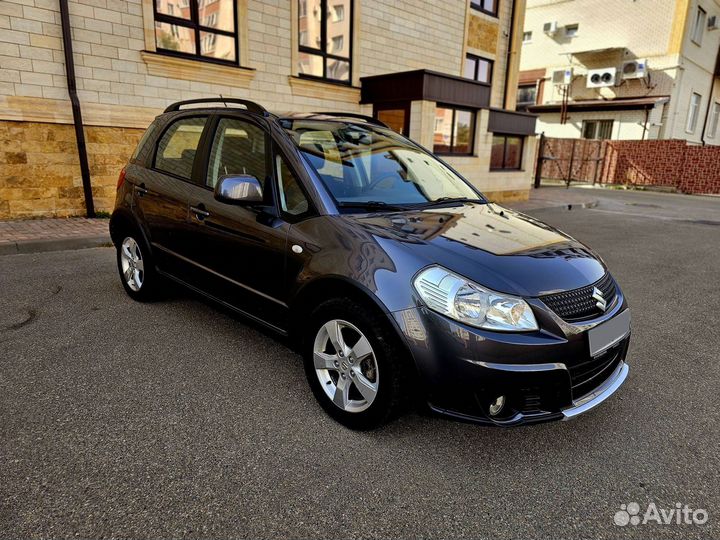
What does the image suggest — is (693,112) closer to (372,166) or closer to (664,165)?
(664,165)

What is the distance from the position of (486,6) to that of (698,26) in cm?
1660

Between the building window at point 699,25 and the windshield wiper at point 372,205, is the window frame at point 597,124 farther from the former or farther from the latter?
the windshield wiper at point 372,205

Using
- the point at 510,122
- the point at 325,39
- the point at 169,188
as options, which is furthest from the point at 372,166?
the point at 510,122

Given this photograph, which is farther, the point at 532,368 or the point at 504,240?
the point at 504,240

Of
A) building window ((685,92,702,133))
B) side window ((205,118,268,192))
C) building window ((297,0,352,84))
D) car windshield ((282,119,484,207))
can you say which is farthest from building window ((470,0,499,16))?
building window ((685,92,702,133))

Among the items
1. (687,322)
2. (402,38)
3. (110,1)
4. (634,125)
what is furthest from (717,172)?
(110,1)

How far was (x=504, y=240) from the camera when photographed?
268 centimetres

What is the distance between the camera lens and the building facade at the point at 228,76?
26.1ft

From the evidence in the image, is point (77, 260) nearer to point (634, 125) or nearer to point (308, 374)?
point (308, 374)

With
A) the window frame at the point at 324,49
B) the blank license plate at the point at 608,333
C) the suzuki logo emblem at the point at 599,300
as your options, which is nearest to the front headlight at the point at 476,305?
the blank license plate at the point at 608,333

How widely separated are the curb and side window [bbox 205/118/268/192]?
4482 mm

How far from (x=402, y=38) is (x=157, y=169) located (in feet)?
→ 36.7

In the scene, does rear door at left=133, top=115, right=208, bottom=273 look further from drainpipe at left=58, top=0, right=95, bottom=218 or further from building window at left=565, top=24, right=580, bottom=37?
building window at left=565, top=24, right=580, bottom=37

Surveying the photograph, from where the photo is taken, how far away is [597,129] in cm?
2667
